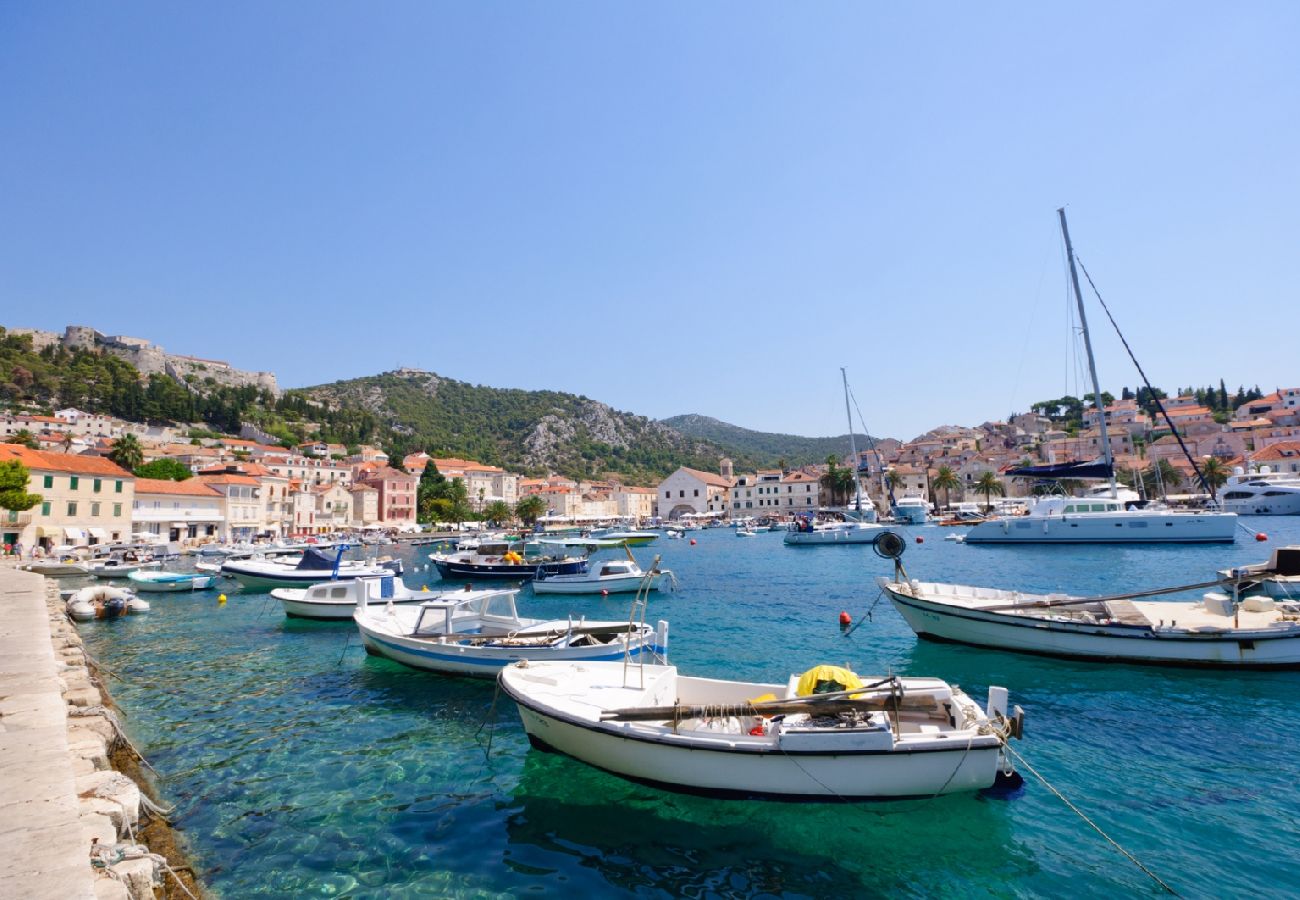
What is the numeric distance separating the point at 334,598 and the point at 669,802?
20.6 metres

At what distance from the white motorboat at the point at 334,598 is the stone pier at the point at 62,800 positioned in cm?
1248

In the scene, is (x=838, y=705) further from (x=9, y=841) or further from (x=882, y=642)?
(x=882, y=642)

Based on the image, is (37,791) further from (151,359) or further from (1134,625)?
(151,359)

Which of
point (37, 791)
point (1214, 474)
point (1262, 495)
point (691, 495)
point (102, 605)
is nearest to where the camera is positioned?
point (37, 791)

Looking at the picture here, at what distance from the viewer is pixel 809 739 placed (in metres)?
8.37

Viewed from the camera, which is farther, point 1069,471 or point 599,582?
point 1069,471

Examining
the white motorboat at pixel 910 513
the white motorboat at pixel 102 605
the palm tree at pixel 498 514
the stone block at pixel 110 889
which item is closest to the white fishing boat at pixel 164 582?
the white motorboat at pixel 102 605

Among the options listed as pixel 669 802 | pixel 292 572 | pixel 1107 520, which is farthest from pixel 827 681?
pixel 1107 520

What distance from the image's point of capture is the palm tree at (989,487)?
106562 millimetres

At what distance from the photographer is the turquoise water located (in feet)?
24.6

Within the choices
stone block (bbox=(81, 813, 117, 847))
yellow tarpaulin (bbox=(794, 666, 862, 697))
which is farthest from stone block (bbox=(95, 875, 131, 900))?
yellow tarpaulin (bbox=(794, 666, 862, 697))

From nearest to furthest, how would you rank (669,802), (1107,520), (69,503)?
1. (669,802)
2. (1107,520)
3. (69,503)

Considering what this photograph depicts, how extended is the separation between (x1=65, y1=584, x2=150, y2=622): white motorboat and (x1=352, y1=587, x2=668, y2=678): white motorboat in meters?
15.6

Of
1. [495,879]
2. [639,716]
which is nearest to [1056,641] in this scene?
[639,716]
